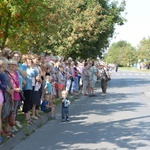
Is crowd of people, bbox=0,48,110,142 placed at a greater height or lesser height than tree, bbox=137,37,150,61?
lesser

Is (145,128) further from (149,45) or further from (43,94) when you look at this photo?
(149,45)

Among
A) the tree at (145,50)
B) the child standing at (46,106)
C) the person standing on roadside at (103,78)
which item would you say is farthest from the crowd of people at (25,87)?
the tree at (145,50)

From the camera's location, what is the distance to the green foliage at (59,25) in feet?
44.6

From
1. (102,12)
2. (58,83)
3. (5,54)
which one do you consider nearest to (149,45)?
(102,12)

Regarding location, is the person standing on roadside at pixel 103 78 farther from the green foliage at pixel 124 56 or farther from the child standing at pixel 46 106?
the green foliage at pixel 124 56

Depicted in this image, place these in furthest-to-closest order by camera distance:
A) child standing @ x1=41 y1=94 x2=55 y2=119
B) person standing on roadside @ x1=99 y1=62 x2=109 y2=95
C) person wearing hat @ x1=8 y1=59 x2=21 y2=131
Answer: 1. person standing on roadside @ x1=99 y1=62 x2=109 y2=95
2. child standing @ x1=41 y1=94 x2=55 y2=119
3. person wearing hat @ x1=8 y1=59 x2=21 y2=131

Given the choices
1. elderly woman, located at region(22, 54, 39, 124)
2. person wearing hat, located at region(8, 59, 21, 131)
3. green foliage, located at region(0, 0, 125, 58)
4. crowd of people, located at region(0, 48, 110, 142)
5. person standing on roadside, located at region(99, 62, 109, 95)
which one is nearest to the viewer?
crowd of people, located at region(0, 48, 110, 142)

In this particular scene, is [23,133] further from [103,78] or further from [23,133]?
[103,78]

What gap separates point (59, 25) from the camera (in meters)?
19.5

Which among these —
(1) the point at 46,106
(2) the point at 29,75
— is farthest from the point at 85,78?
(2) the point at 29,75

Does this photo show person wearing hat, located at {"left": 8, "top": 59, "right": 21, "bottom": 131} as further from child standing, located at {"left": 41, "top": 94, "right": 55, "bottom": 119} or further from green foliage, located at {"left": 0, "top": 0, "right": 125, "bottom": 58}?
green foliage, located at {"left": 0, "top": 0, "right": 125, "bottom": 58}

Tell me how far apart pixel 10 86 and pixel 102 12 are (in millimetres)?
25823

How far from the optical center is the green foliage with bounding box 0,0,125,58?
1359 centimetres

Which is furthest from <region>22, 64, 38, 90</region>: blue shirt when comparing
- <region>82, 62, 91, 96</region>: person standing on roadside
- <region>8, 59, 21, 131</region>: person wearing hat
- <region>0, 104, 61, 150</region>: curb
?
<region>82, 62, 91, 96</region>: person standing on roadside
